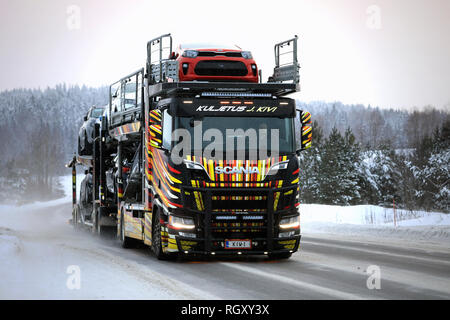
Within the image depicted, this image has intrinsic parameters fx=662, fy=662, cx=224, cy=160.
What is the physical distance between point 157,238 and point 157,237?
2 centimetres

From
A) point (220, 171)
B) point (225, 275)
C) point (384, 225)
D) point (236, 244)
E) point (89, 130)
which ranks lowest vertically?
point (384, 225)

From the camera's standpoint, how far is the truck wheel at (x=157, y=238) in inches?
509

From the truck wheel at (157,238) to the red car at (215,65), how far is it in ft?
9.35

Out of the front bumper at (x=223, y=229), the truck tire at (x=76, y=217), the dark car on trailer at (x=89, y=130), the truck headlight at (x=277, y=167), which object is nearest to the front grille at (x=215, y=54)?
the truck headlight at (x=277, y=167)

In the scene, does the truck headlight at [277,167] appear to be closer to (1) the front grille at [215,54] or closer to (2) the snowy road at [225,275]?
(2) the snowy road at [225,275]

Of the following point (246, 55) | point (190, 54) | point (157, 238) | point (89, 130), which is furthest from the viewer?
point (89, 130)

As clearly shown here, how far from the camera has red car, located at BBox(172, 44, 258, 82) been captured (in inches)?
525

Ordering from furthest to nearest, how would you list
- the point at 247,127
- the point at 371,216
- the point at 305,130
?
the point at 371,216, the point at 305,130, the point at 247,127

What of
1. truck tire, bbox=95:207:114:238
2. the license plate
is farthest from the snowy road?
truck tire, bbox=95:207:114:238

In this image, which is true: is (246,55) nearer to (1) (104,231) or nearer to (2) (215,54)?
(2) (215,54)

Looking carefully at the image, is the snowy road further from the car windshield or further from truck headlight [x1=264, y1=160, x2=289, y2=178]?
the car windshield

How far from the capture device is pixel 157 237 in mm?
13250

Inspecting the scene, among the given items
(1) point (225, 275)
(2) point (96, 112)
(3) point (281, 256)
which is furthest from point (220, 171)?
(2) point (96, 112)

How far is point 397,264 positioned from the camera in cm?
1229
